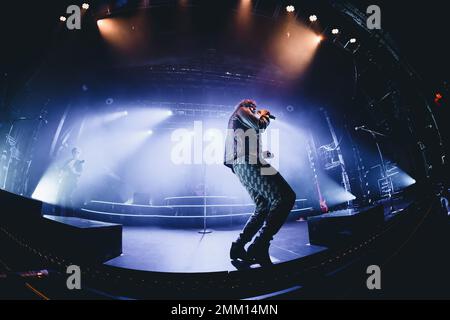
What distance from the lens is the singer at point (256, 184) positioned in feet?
5.83

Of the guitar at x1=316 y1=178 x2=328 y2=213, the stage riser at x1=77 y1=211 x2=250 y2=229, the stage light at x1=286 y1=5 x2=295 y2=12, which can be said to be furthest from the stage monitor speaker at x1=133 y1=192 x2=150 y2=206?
the stage light at x1=286 y1=5 x2=295 y2=12

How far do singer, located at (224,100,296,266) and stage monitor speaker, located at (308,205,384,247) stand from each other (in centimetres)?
78

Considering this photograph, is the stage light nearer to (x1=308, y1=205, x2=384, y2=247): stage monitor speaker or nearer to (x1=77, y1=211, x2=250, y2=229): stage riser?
(x1=308, y1=205, x2=384, y2=247): stage monitor speaker

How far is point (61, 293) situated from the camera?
1558mm

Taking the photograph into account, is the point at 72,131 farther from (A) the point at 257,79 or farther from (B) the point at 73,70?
(A) the point at 257,79

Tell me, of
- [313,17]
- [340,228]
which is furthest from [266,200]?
[313,17]

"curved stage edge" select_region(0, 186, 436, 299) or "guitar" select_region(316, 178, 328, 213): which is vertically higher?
"guitar" select_region(316, 178, 328, 213)

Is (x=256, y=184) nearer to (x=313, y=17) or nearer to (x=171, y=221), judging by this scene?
(x=171, y=221)

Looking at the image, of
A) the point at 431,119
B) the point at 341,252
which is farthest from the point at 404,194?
the point at 341,252

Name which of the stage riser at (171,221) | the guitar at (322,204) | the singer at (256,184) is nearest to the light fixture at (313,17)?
the singer at (256,184)

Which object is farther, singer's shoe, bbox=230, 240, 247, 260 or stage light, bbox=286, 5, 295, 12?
stage light, bbox=286, 5, 295, 12

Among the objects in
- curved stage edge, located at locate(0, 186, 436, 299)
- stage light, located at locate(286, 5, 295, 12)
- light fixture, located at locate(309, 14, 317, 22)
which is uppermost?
stage light, located at locate(286, 5, 295, 12)

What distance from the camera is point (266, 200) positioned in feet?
6.42

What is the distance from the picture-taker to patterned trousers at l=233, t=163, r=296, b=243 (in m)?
1.76
